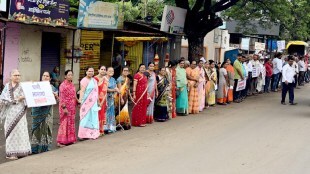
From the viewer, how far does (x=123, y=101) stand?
422 inches

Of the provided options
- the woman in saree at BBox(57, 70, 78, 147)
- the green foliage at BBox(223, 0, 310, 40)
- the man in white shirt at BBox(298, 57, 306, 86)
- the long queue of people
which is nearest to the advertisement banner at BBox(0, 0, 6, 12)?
the long queue of people

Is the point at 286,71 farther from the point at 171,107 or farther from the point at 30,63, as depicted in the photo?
the point at 30,63

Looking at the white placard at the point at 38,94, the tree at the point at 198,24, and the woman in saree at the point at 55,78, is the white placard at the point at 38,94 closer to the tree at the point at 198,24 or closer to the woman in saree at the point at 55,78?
the woman in saree at the point at 55,78

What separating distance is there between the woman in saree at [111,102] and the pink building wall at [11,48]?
4500 mm

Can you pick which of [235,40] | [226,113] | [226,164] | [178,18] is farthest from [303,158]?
[235,40]

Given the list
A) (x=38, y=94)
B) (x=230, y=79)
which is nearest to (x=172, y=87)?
(x=230, y=79)

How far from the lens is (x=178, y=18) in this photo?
19156 mm

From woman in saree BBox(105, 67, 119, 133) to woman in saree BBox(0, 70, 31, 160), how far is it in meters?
2.57

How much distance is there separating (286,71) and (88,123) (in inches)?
369

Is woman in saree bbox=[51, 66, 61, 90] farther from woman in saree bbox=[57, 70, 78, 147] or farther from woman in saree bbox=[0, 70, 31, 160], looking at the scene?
woman in saree bbox=[0, 70, 31, 160]

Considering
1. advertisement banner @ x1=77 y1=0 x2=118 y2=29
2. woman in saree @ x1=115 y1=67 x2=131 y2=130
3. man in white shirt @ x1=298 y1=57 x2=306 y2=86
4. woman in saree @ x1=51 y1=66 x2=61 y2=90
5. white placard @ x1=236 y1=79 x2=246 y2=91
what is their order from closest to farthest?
woman in saree @ x1=115 y1=67 x2=131 y2=130 → woman in saree @ x1=51 y1=66 x2=61 y2=90 → advertisement banner @ x1=77 y1=0 x2=118 y2=29 → white placard @ x1=236 y1=79 x2=246 y2=91 → man in white shirt @ x1=298 y1=57 x2=306 y2=86

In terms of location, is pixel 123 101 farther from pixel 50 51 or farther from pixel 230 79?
pixel 230 79

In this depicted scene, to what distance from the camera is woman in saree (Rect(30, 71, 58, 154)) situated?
8148 mm

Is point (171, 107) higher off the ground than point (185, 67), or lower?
lower
